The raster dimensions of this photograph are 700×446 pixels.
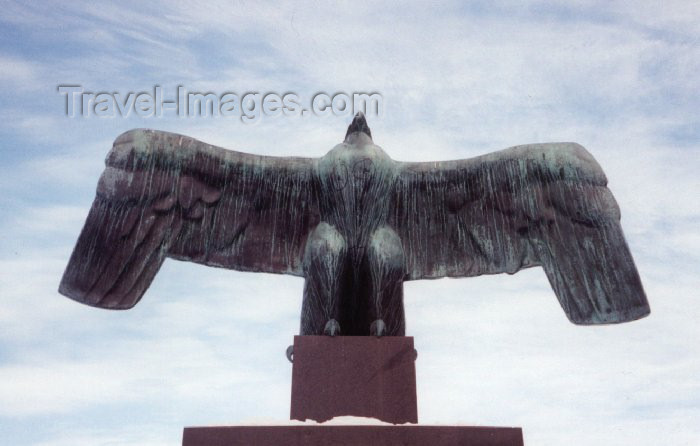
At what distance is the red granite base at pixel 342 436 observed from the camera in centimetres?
450

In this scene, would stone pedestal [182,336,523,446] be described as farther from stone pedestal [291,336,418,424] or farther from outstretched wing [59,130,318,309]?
outstretched wing [59,130,318,309]

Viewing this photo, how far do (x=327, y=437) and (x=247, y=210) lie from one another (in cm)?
236

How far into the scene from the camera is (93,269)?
19.0 feet

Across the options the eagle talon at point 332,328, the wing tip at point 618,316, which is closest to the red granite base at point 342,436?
the eagle talon at point 332,328

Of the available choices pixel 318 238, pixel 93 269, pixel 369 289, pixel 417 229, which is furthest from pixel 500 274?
pixel 93 269

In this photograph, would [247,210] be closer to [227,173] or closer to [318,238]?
[227,173]

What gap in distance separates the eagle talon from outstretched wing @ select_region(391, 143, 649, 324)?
40.4 inches

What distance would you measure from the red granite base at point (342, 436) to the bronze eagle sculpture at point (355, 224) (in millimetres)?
1117

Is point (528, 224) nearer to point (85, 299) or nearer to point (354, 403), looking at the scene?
point (354, 403)

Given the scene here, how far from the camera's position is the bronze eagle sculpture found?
5.76m

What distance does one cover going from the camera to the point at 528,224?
6.09 metres

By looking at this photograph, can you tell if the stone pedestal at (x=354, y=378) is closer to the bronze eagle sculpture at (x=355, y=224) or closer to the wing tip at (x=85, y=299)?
the bronze eagle sculpture at (x=355, y=224)

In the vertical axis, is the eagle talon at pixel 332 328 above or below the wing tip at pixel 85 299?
below

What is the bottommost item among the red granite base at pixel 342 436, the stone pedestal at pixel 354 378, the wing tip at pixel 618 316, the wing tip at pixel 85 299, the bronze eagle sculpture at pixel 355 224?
the red granite base at pixel 342 436
